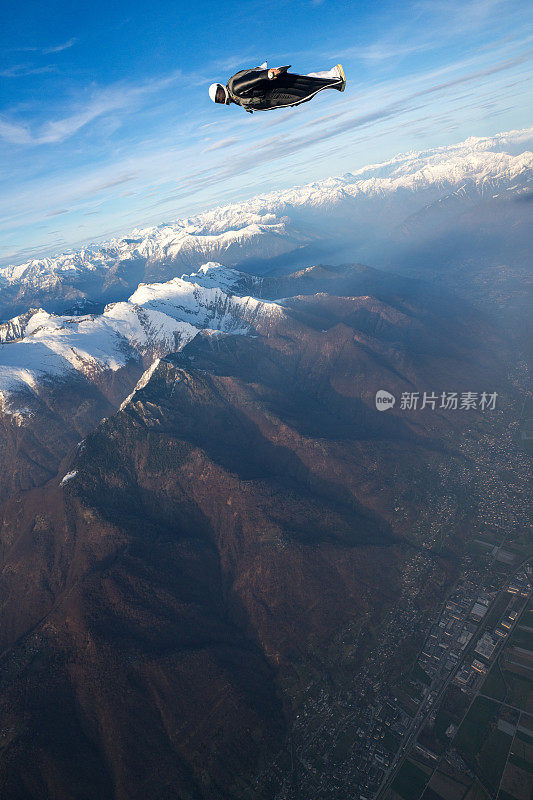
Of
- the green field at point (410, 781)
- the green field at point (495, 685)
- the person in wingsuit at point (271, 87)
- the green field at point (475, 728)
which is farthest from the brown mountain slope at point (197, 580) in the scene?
the person in wingsuit at point (271, 87)

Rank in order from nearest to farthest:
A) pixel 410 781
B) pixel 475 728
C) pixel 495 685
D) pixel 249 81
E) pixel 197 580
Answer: pixel 249 81
pixel 410 781
pixel 475 728
pixel 495 685
pixel 197 580

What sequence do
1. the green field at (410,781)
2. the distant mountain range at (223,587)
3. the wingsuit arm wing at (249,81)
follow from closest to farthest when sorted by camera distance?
the wingsuit arm wing at (249,81)
the green field at (410,781)
the distant mountain range at (223,587)

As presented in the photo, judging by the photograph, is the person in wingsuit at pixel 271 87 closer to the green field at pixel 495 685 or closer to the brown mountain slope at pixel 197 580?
the brown mountain slope at pixel 197 580

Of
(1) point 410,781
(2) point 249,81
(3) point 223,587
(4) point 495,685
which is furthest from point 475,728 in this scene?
(2) point 249,81

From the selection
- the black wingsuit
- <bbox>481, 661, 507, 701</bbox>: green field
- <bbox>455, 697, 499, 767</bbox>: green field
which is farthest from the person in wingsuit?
<bbox>481, 661, 507, 701</bbox>: green field

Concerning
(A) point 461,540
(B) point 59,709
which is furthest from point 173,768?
(A) point 461,540

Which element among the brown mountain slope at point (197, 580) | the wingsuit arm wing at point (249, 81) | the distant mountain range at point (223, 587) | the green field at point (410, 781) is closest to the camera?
the wingsuit arm wing at point (249, 81)

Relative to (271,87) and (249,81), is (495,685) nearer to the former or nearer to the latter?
(271,87)

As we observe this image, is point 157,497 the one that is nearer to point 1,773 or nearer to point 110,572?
point 110,572

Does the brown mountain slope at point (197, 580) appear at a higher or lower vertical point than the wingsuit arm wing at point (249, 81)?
lower
